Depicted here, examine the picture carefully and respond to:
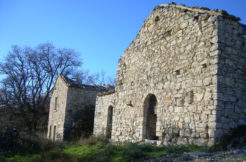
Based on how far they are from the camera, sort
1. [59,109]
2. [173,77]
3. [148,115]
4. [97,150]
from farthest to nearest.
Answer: [59,109]
[148,115]
[97,150]
[173,77]

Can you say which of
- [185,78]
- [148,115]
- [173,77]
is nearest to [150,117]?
[148,115]

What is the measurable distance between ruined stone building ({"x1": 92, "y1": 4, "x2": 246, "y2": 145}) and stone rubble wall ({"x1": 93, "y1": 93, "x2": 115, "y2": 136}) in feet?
6.66

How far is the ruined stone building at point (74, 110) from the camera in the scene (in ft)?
59.1

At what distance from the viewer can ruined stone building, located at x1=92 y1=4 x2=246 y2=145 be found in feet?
23.8

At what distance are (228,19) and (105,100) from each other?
8494 mm

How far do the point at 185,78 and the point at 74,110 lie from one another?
12.0m

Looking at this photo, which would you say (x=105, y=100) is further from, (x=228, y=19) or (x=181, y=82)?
(x=228, y=19)

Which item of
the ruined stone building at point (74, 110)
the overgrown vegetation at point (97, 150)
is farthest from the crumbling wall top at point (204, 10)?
the ruined stone building at point (74, 110)

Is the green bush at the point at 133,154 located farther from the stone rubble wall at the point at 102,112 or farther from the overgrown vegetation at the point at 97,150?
the stone rubble wall at the point at 102,112

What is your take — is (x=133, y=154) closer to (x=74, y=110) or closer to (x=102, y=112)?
(x=102, y=112)

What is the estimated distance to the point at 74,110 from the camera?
61.1 feet

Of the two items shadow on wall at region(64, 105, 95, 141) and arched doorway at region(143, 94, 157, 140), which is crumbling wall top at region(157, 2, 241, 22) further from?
shadow on wall at region(64, 105, 95, 141)

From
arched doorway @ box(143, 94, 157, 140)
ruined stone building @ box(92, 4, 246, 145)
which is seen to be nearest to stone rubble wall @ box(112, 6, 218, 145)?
ruined stone building @ box(92, 4, 246, 145)

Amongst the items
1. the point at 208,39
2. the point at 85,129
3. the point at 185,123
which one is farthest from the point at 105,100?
the point at 208,39
